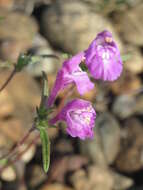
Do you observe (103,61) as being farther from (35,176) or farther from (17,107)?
(17,107)

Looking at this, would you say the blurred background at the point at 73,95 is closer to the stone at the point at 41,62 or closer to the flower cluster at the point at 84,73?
the stone at the point at 41,62

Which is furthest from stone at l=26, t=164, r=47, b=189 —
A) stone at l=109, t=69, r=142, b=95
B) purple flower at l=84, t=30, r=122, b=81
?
purple flower at l=84, t=30, r=122, b=81

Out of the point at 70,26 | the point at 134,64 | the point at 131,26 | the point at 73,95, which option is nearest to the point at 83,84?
the point at 73,95

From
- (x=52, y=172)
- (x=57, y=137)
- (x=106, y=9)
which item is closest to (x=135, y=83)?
(x=106, y=9)

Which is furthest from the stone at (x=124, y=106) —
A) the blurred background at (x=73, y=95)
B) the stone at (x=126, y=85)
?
the stone at (x=126, y=85)

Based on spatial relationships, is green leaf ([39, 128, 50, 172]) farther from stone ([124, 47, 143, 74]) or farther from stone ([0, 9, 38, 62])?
stone ([124, 47, 143, 74])
